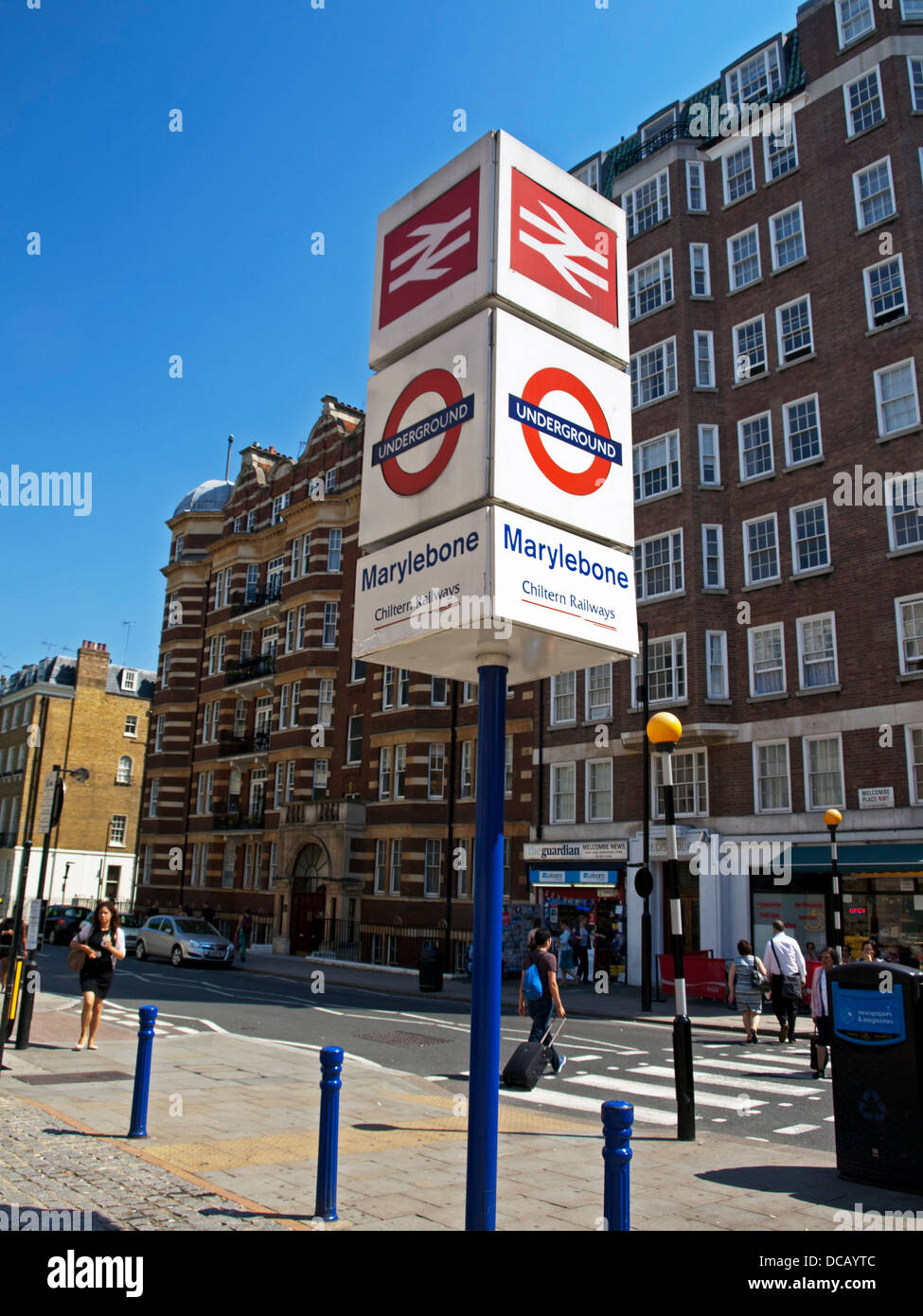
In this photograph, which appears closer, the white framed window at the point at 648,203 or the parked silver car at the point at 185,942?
the parked silver car at the point at 185,942

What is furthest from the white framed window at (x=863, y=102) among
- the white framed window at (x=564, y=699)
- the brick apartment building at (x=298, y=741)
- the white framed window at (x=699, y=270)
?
the brick apartment building at (x=298, y=741)

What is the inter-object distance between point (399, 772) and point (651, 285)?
62.6 ft

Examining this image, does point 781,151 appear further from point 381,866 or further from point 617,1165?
point 617,1165

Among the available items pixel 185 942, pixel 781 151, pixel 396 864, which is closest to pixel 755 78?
pixel 781 151

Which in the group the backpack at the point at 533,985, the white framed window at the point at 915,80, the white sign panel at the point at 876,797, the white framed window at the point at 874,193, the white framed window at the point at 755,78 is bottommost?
the backpack at the point at 533,985

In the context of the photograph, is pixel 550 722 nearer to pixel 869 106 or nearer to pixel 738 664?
pixel 738 664

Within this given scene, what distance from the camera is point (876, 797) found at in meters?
22.8

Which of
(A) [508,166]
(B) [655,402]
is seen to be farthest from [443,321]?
(B) [655,402]

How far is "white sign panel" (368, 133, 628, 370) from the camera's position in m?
5.61

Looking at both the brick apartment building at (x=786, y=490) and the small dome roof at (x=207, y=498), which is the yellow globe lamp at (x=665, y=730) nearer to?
the brick apartment building at (x=786, y=490)

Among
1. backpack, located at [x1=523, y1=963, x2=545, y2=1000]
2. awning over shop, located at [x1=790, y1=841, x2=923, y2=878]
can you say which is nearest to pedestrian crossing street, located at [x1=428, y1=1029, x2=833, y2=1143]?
backpack, located at [x1=523, y1=963, x2=545, y2=1000]

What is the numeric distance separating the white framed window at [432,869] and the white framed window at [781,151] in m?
24.2

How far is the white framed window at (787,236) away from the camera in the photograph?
28.0 meters

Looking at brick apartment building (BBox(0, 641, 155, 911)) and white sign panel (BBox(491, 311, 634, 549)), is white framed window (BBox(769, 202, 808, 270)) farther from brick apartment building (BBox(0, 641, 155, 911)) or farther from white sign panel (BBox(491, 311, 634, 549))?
brick apartment building (BBox(0, 641, 155, 911))
